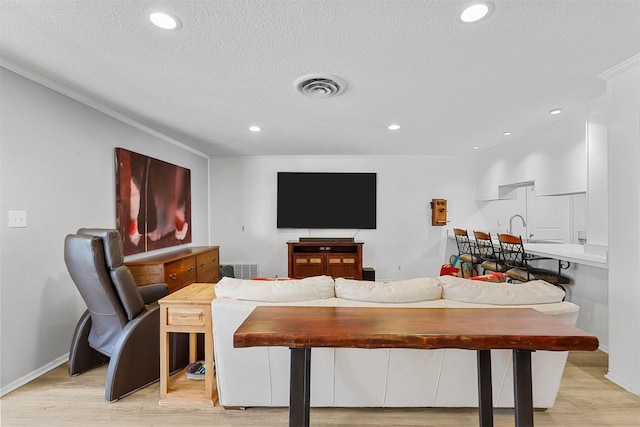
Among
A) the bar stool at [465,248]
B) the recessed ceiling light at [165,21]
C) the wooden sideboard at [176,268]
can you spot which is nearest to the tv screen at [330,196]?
the bar stool at [465,248]

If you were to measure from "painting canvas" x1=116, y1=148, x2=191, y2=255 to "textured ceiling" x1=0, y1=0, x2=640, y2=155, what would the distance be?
0.61 metres

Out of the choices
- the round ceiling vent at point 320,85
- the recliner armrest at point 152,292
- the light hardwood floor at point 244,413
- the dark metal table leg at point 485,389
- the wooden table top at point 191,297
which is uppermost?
the round ceiling vent at point 320,85

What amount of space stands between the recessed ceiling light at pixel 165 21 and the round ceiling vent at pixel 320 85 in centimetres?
92

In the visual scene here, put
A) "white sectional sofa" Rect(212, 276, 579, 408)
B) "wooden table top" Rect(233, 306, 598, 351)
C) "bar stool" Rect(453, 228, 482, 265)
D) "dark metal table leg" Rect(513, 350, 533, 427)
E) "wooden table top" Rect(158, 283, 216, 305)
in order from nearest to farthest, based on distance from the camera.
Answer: "wooden table top" Rect(233, 306, 598, 351) < "dark metal table leg" Rect(513, 350, 533, 427) < "white sectional sofa" Rect(212, 276, 579, 408) < "wooden table top" Rect(158, 283, 216, 305) < "bar stool" Rect(453, 228, 482, 265)

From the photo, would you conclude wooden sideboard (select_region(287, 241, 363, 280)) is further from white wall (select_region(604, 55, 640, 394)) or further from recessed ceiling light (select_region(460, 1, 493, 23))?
A: recessed ceiling light (select_region(460, 1, 493, 23))

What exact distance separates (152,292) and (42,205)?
1073 mm

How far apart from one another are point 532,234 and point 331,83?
3726mm

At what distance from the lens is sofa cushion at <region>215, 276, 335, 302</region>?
175 cm

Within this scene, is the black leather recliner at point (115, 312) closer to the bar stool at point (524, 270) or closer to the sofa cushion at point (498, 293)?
the sofa cushion at point (498, 293)

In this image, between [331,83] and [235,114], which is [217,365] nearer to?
[331,83]

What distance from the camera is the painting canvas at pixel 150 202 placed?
322 cm

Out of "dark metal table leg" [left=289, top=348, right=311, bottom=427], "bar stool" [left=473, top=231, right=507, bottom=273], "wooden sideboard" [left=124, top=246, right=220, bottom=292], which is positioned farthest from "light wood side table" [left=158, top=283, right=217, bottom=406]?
"bar stool" [left=473, top=231, right=507, bottom=273]

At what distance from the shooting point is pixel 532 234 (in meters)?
4.27

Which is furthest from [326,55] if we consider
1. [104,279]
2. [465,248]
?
[465,248]
